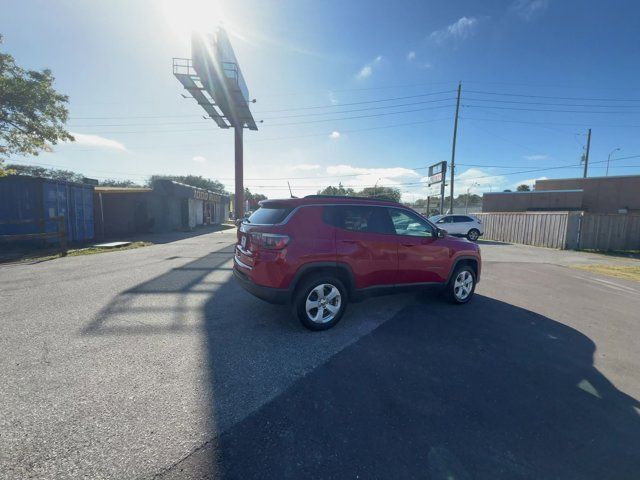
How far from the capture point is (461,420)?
2309mm

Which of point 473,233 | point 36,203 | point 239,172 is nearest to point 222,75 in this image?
point 239,172

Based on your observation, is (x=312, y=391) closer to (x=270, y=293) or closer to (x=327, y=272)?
(x=270, y=293)

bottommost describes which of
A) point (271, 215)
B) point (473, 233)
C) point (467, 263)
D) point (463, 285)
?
point (463, 285)

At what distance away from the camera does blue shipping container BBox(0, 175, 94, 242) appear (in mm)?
11297

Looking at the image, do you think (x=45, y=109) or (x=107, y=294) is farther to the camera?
(x=45, y=109)

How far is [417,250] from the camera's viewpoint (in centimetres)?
452

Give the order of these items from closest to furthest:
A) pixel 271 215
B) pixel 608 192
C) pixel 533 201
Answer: pixel 271 215 → pixel 608 192 → pixel 533 201

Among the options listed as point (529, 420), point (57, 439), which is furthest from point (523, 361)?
point (57, 439)

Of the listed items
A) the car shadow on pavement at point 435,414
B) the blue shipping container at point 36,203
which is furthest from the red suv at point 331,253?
the blue shipping container at point 36,203

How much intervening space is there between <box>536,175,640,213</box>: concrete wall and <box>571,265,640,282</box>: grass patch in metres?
28.6

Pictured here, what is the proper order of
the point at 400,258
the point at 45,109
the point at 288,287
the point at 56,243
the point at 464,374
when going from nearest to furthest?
the point at 464,374 < the point at 288,287 < the point at 400,258 < the point at 56,243 < the point at 45,109

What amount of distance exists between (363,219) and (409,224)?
913mm

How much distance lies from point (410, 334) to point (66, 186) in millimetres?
16435

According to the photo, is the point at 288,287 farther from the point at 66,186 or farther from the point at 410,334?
the point at 66,186
